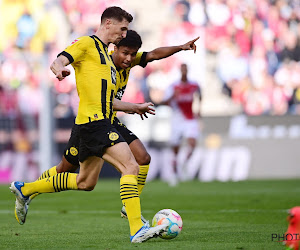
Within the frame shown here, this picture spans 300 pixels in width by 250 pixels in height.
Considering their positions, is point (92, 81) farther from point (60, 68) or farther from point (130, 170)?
point (130, 170)

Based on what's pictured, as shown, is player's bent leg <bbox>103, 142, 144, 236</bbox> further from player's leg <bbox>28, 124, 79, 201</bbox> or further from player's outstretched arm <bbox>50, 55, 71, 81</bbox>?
player's outstretched arm <bbox>50, 55, 71, 81</bbox>

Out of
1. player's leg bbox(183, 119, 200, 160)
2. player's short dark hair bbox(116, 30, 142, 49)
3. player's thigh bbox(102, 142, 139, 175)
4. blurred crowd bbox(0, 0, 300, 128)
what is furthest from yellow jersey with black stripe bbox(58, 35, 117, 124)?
blurred crowd bbox(0, 0, 300, 128)

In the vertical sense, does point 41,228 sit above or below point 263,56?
below

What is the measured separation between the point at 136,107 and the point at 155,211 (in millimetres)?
2757

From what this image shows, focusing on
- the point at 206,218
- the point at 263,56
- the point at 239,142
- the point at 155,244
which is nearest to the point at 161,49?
the point at 206,218

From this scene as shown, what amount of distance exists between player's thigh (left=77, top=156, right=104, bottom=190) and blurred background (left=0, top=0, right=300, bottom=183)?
1020 centimetres

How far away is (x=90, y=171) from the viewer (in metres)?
6.18

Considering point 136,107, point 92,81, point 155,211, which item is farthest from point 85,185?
point 155,211

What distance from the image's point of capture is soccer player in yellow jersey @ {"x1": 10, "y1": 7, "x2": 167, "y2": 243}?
220 inches

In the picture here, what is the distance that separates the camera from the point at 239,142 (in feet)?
55.2

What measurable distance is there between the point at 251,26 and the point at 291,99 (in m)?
2.19

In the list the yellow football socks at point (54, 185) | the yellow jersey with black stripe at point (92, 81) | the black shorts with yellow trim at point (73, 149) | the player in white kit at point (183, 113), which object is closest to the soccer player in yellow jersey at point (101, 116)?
the yellow jersey with black stripe at point (92, 81)

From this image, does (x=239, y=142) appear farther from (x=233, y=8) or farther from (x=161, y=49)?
(x=161, y=49)

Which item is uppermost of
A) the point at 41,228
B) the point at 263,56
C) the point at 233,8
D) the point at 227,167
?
the point at 233,8
